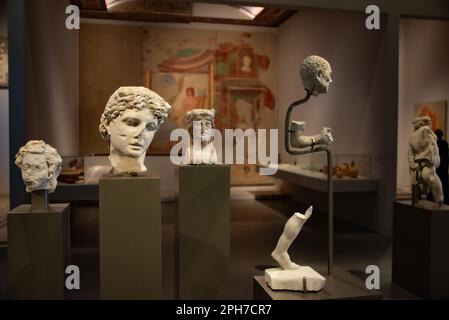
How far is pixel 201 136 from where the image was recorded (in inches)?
152

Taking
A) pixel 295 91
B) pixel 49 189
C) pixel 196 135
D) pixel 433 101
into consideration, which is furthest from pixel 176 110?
pixel 49 189

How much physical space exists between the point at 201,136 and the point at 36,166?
1420mm

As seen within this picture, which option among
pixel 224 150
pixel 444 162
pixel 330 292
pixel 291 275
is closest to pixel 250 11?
pixel 224 150

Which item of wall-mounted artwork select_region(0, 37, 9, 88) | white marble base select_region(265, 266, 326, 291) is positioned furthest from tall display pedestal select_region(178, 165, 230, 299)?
wall-mounted artwork select_region(0, 37, 9, 88)

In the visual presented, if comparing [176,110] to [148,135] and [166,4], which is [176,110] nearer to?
[166,4]

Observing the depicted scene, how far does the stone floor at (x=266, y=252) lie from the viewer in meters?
4.15

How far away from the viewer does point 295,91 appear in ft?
30.6

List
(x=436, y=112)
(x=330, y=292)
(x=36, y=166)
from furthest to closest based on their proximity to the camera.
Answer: (x=436, y=112), (x=36, y=166), (x=330, y=292)

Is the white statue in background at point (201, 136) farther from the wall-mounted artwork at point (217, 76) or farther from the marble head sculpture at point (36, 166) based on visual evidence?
the wall-mounted artwork at point (217, 76)

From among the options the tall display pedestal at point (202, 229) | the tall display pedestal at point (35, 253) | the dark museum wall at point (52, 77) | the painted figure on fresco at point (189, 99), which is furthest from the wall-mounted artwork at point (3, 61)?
the tall display pedestal at point (202, 229)

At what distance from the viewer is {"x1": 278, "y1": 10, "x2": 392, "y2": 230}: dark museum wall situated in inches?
258

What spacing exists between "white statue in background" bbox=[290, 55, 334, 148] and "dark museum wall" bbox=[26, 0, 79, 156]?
3.61 m

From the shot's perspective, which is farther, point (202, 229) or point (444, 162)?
point (444, 162)

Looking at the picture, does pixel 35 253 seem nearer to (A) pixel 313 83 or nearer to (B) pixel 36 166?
(B) pixel 36 166
